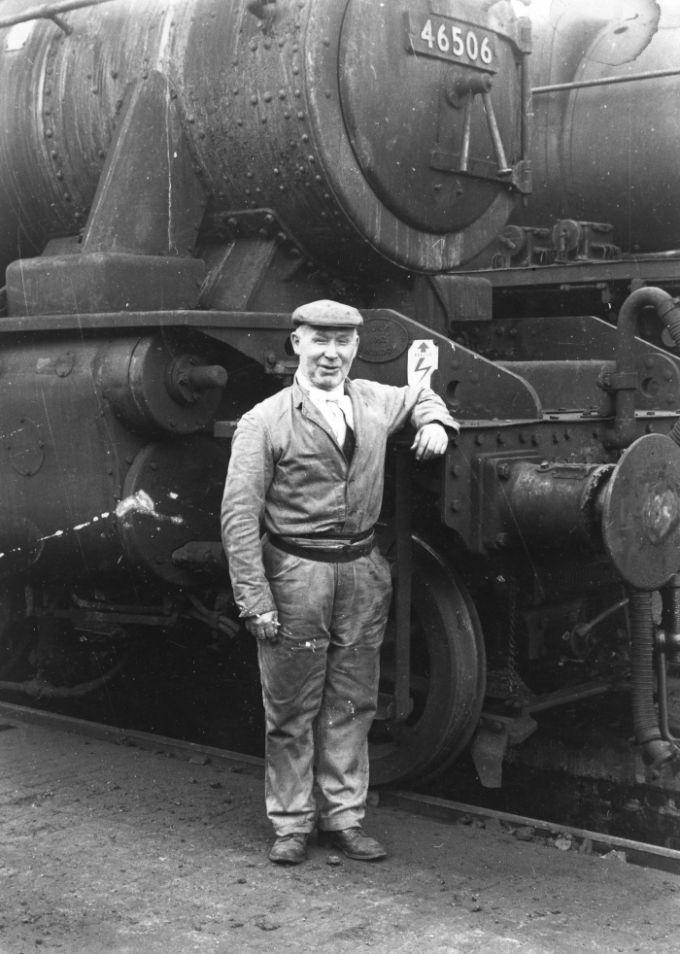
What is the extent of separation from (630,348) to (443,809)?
5.22ft

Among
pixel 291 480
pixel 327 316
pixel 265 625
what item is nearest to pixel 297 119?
pixel 327 316

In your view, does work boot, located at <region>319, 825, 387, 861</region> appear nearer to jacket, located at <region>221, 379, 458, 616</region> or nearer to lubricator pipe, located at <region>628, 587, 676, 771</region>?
jacket, located at <region>221, 379, 458, 616</region>

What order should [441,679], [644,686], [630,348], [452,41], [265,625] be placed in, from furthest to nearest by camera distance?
[452,41]
[441,679]
[630,348]
[644,686]
[265,625]

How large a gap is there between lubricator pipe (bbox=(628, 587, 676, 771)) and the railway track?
29 cm

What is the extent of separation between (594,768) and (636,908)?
1988 millimetres

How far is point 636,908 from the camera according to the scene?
3.54m

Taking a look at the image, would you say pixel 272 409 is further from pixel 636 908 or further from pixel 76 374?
pixel 636 908

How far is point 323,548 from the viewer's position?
3936 mm

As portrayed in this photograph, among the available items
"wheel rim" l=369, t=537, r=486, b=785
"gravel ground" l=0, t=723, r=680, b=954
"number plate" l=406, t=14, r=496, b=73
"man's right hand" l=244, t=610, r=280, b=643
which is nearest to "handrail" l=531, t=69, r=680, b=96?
A: "number plate" l=406, t=14, r=496, b=73

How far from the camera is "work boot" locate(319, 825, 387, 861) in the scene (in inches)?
153

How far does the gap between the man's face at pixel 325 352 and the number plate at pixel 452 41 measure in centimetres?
146

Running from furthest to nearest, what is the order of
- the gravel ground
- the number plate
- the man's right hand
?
1. the number plate
2. the man's right hand
3. the gravel ground

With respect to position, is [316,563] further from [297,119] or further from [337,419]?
[297,119]

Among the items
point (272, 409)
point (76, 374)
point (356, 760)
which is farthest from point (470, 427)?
point (76, 374)
